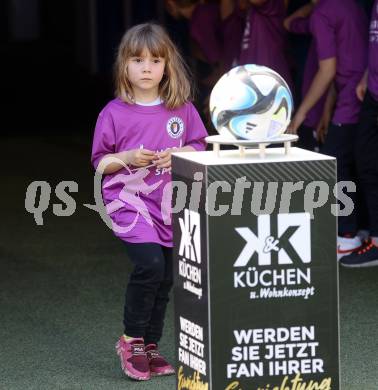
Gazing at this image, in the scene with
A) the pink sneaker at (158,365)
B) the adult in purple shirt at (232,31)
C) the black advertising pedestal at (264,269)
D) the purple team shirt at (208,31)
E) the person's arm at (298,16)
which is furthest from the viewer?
the purple team shirt at (208,31)

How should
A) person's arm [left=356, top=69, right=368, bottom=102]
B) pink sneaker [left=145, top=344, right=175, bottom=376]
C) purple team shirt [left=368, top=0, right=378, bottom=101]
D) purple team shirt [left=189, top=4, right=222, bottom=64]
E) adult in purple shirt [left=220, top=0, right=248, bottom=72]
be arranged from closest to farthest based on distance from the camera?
pink sneaker [left=145, top=344, right=175, bottom=376] → purple team shirt [left=368, top=0, right=378, bottom=101] → person's arm [left=356, top=69, right=368, bottom=102] → adult in purple shirt [left=220, top=0, right=248, bottom=72] → purple team shirt [left=189, top=4, right=222, bottom=64]

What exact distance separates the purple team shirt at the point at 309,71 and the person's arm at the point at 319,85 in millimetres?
279

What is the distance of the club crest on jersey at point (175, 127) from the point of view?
461 cm

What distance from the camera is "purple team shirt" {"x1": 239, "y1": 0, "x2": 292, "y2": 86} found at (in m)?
7.36

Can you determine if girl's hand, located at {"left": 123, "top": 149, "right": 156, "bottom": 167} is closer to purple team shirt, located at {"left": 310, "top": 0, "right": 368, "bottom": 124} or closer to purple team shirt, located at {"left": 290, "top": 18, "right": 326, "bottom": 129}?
purple team shirt, located at {"left": 310, "top": 0, "right": 368, "bottom": 124}

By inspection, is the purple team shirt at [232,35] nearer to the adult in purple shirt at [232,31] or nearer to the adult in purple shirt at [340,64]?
the adult in purple shirt at [232,31]

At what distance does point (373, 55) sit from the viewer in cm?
620

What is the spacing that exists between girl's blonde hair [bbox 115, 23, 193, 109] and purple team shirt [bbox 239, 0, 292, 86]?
8.98 feet

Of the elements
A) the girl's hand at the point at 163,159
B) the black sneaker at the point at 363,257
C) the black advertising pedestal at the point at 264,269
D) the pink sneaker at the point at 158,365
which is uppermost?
the girl's hand at the point at 163,159

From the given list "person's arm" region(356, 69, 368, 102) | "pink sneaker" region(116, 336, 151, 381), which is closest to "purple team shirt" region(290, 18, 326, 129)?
"person's arm" region(356, 69, 368, 102)

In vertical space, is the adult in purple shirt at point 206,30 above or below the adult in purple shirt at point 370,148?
above

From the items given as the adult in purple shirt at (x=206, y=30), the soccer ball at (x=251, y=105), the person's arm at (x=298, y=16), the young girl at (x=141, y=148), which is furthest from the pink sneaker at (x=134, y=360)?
the adult in purple shirt at (x=206, y=30)

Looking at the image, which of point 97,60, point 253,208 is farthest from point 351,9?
point 97,60

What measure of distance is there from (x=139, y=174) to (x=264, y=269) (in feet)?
3.25
